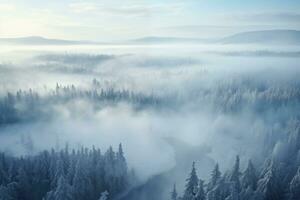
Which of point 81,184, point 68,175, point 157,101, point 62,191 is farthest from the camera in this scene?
point 157,101

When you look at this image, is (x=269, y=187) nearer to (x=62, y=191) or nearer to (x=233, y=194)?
(x=233, y=194)

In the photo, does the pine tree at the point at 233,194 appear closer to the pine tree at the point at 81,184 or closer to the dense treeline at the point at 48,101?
the pine tree at the point at 81,184

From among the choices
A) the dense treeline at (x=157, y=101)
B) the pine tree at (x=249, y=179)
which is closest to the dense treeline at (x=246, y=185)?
the pine tree at (x=249, y=179)

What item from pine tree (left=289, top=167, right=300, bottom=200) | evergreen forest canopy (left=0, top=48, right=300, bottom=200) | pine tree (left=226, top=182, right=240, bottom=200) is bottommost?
evergreen forest canopy (left=0, top=48, right=300, bottom=200)

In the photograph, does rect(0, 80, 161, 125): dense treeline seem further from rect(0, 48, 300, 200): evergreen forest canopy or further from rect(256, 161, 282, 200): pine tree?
rect(256, 161, 282, 200): pine tree

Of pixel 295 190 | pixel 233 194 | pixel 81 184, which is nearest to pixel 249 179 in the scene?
pixel 295 190

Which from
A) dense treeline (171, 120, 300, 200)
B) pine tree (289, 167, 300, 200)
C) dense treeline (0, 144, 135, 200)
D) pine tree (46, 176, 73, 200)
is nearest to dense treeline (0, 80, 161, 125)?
dense treeline (0, 144, 135, 200)

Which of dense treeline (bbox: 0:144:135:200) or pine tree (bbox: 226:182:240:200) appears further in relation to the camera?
dense treeline (bbox: 0:144:135:200)

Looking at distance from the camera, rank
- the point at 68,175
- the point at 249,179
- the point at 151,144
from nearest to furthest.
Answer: the point at 249,179 → the point at 68,175 → the point at 151,144

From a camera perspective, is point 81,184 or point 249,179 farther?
point 81,184

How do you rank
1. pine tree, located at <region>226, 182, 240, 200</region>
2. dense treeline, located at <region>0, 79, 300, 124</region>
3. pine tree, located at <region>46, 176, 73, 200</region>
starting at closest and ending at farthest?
pine tree, located at <region>226, 182, 240, 200</region>, pine tree, located at <region>46, 176, 73, 200</region>, dense treeline, located at <region>0, 79, 300, 124</region>
